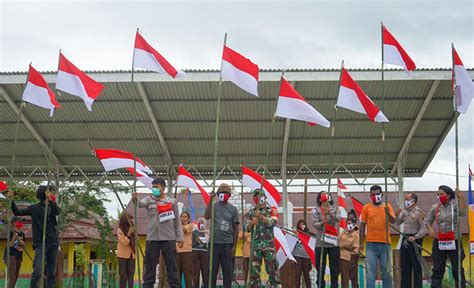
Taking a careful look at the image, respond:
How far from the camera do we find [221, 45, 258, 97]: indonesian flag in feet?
33.9

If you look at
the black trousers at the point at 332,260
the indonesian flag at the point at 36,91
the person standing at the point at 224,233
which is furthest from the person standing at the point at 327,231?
the indonesian flag at the point at 36,91

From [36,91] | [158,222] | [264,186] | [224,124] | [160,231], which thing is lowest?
[160,231]

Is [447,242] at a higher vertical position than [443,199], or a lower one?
lower

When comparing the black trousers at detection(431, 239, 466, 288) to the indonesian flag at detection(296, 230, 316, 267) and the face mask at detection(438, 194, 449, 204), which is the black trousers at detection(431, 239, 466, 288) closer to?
the face mask at detection(438, 194, 449, 204)

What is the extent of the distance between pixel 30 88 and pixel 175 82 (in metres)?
7.71

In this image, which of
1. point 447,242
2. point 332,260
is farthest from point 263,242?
point 447,242

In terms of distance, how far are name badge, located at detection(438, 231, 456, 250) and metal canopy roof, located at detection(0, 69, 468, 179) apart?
7.74 metres

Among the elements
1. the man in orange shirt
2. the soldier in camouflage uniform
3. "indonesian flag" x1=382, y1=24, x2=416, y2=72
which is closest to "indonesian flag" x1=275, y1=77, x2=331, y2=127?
"indonesian flag" x1=382, y1=24, x2=416, y2=72

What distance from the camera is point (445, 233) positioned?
10.5 metres

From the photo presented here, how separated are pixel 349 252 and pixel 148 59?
5986 mm

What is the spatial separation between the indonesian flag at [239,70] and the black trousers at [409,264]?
3544mm

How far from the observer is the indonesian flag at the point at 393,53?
11016 mm

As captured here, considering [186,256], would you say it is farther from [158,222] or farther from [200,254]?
[158,222]

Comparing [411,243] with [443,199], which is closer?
[443,199]
